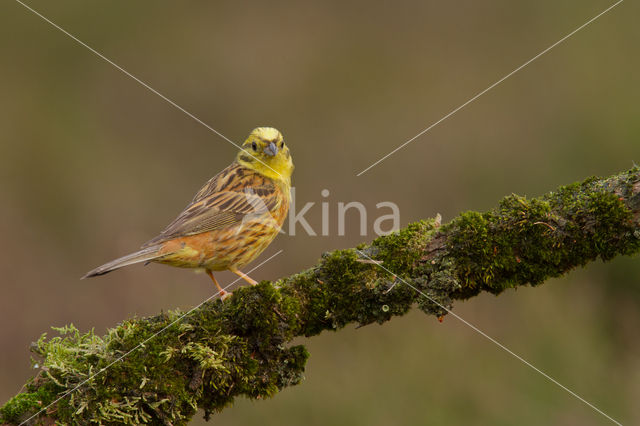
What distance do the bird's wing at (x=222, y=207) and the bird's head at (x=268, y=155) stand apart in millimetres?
211

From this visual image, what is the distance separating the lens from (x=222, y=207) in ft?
17.8

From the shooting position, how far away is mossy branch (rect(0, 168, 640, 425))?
11.0 ft

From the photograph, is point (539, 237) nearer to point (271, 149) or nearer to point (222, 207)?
point (222, 207)

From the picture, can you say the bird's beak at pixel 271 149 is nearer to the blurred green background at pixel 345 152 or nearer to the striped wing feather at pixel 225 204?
the striped wing feather at pixel 225 204

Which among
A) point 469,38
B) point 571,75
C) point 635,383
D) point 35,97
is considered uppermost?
point 35,97

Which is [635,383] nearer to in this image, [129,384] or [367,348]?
[367,348]

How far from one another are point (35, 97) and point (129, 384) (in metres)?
6.97

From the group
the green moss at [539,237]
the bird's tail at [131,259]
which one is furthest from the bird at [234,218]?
the green moss at [539,237]

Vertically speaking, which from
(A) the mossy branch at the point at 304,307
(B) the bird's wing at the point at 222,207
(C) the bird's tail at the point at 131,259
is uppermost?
(B) the bird's wing at the point at 222,207

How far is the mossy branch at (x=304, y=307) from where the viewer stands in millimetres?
3359

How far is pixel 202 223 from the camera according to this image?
516 centimetres

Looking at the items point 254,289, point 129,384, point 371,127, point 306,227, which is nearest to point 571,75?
point 371,127

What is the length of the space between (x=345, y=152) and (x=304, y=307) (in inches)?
218

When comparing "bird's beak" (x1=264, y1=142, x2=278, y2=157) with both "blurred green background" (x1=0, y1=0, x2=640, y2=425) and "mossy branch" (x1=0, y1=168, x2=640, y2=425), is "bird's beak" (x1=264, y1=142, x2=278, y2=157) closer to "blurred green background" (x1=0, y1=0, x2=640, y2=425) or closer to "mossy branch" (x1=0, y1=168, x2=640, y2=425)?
"mossy branch" (x1=0, y1=168, x2=640, y2=425)
